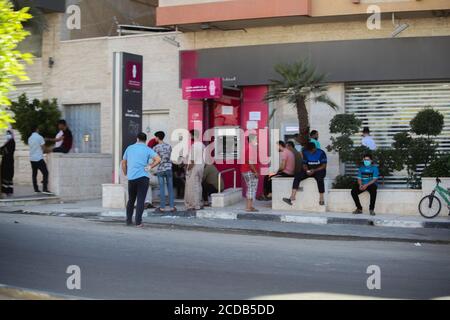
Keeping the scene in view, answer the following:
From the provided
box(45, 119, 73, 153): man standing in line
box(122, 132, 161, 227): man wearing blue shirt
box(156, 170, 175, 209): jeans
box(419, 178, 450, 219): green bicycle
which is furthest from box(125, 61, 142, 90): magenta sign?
box(419, 178, 450, 219): green bicycle

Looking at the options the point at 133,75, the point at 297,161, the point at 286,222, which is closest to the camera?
the point at 286,222

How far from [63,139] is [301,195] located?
8222 millimetres

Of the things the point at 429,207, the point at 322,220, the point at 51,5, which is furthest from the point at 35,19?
the point at 429,207

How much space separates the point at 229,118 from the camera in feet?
72.0

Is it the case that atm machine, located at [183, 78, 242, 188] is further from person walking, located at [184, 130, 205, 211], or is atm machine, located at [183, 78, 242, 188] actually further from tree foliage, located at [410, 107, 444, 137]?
tree foliage, located at [410, 107, 444, 137]

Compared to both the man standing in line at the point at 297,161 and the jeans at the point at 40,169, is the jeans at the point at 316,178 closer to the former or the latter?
the man standing in line at the point at 297,161

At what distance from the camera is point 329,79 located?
20109mm

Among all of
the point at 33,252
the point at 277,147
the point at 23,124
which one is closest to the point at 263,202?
the point at 277,147

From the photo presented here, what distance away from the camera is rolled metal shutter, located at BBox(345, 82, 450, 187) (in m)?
19.8

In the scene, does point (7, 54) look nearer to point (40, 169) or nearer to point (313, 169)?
point (313, 169)

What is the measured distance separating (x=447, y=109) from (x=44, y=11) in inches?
518

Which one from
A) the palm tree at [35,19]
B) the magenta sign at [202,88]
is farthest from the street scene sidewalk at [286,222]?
the palm tree at [35,19]

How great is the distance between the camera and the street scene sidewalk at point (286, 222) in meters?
14.4

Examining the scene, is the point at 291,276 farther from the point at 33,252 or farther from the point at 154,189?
the point at 154,189
